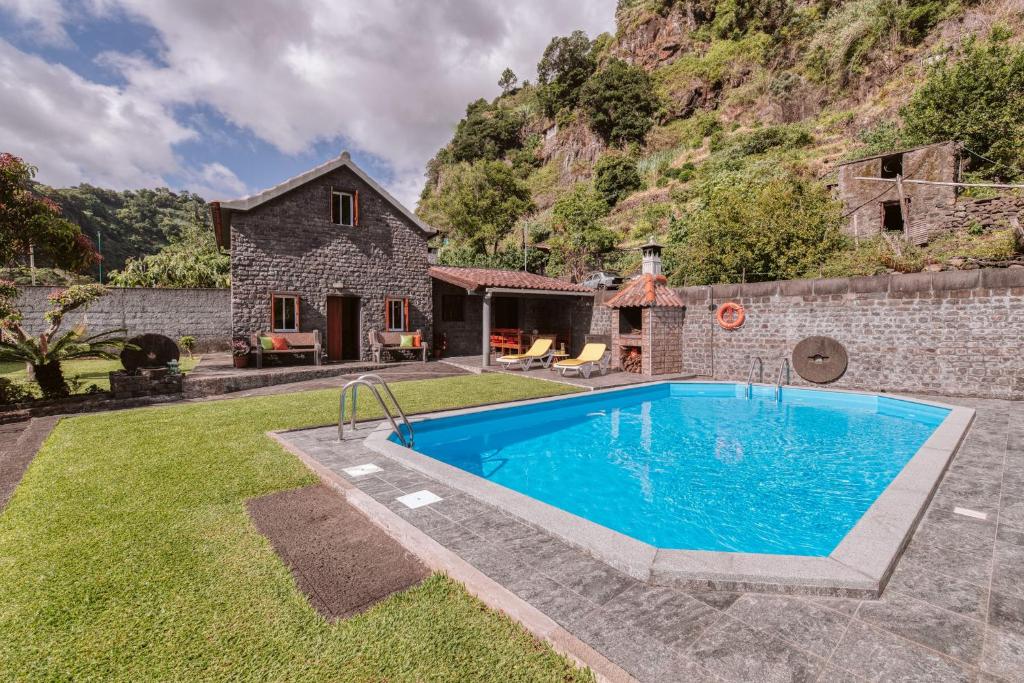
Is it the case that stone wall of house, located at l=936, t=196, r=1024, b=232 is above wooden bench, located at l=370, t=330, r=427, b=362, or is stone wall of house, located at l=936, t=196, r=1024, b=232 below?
above

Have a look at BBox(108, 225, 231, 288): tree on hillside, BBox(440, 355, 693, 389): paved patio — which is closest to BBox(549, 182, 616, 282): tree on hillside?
BBox(440, 355, 693, 389): paved patio

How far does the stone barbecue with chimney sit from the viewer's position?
12.4 meters

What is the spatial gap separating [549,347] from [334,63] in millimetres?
15963

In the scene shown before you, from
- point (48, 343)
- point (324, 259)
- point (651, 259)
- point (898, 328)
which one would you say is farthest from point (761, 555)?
point (324, 259)

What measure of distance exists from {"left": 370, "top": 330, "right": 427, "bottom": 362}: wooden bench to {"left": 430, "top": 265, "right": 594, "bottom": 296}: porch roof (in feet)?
8.05

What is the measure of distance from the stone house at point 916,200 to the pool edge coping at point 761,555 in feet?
50.4

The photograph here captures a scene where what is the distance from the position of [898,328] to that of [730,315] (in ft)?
11.5

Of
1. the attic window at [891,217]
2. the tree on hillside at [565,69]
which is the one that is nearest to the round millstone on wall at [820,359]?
the attic window at [891,217]

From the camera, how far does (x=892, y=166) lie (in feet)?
62.8

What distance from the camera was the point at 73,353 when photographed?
809cm

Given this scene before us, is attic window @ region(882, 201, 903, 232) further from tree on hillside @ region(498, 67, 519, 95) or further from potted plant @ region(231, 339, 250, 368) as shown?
tree on hillside @ region(498, 67, 519, 95)

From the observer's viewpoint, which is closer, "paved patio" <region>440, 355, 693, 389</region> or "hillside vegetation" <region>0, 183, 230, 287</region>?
"paved patio" <region>440, 355, 693, 389</region>

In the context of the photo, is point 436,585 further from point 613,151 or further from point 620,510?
point 613,151

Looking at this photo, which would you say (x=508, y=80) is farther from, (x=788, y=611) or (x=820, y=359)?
(x=788, y=611)
